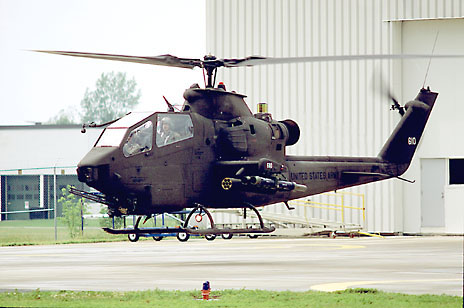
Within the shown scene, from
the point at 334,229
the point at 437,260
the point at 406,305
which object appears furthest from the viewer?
the point at 334,229

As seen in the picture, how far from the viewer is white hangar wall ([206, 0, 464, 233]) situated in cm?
3762

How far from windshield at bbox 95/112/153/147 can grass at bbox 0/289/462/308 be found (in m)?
7.09

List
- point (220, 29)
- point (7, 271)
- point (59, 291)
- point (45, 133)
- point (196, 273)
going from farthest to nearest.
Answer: point (45, 133), point (220, 29), point (7, 271), point (196, 273), point (59, 291)

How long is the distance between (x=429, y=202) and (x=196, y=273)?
21674 mm

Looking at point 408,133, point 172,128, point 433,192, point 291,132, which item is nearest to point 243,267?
point 172,128

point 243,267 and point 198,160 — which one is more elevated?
point 198,160

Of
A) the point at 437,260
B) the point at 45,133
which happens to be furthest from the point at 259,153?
the point at 45,133

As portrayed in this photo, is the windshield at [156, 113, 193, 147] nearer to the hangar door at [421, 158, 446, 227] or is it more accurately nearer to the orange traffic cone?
the orange traffic cone

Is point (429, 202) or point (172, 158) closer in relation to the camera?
point (172, 158)

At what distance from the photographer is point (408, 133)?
29766 millimetres

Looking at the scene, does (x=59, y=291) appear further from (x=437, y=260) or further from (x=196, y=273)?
(x=437, y=260)

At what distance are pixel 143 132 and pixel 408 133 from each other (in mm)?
10865

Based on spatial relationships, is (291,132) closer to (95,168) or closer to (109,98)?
(95,168)

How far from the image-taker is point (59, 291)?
1565 centimetres
